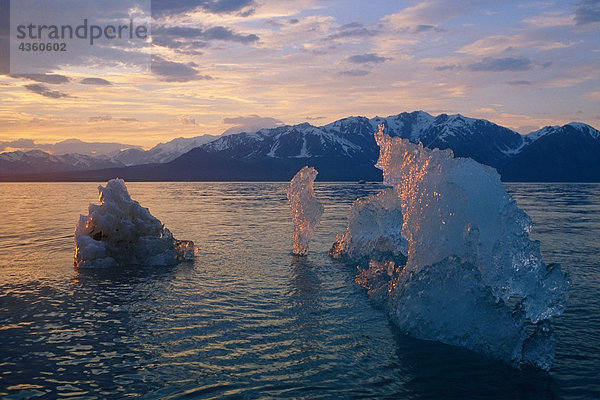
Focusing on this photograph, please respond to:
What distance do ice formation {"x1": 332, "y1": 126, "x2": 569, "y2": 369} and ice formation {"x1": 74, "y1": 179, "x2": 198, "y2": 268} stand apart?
15.0 metres

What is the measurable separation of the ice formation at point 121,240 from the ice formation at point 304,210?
660 centimetres

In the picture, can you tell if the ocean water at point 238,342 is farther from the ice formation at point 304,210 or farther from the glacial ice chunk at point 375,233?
the ice formation at point 304,210

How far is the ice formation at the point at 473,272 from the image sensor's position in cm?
1381

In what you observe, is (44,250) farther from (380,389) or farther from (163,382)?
(380,389)

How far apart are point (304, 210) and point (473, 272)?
1651 centimetres

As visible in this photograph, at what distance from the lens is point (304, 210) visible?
30281mm

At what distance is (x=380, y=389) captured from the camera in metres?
11.3

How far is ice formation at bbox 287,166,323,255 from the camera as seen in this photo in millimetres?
30094

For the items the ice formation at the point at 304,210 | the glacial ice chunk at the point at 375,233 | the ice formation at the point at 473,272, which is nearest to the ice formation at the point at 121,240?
the ice formation at the point at 304,210

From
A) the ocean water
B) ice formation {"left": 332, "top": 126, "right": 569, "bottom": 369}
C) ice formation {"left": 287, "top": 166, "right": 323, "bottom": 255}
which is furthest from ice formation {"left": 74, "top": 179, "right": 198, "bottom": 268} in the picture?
ice formation {"left": 332, "top": 126, "right": 569, "bottom": 369}

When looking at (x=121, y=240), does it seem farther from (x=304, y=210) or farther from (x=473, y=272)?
(x=473, y=272)

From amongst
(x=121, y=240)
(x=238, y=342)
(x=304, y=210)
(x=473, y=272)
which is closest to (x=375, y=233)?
(x=304, y=210)

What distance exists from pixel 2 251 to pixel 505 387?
3122cm

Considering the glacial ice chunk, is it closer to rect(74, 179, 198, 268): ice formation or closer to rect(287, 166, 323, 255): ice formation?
rect(287, 166, 323, 255): ice formation
